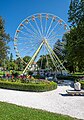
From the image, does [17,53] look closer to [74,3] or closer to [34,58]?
[34,58]

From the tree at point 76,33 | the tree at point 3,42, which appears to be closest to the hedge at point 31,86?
the tree at point 76,33

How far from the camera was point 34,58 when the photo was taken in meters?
41.7

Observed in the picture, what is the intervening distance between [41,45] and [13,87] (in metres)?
19.5

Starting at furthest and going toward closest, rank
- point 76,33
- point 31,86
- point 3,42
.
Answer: point 3,42 → point 76,33 → point 31,86

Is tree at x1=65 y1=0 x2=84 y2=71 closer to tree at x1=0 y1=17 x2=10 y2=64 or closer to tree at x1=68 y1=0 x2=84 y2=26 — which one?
tree at x1=68 y1=0 x2=84 y2=26

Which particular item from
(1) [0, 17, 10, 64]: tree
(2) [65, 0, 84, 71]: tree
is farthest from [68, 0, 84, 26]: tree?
(1) [0, 17, 10, 64]: tree

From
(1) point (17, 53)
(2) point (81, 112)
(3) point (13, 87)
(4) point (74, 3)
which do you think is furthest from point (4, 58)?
(2) point (81, 112)

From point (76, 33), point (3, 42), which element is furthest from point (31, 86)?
point (3, 42)

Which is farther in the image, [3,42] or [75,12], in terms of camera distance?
[3,42]

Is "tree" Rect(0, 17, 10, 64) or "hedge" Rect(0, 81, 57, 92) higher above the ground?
"tree" Rect(0, 17, 10, 64)

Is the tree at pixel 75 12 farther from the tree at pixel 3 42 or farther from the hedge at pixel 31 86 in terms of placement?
the tree at pixel 3 42

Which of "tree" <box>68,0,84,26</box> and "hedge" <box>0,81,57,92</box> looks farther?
"tree" <box>68,0,84,26</box>

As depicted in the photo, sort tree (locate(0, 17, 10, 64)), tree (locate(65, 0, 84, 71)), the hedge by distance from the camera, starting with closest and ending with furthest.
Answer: the hedge
tree (locate(65, 0, 84, 71))
tree (locate(0, 17, 10, 64))

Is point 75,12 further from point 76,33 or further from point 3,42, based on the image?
point 3,42
